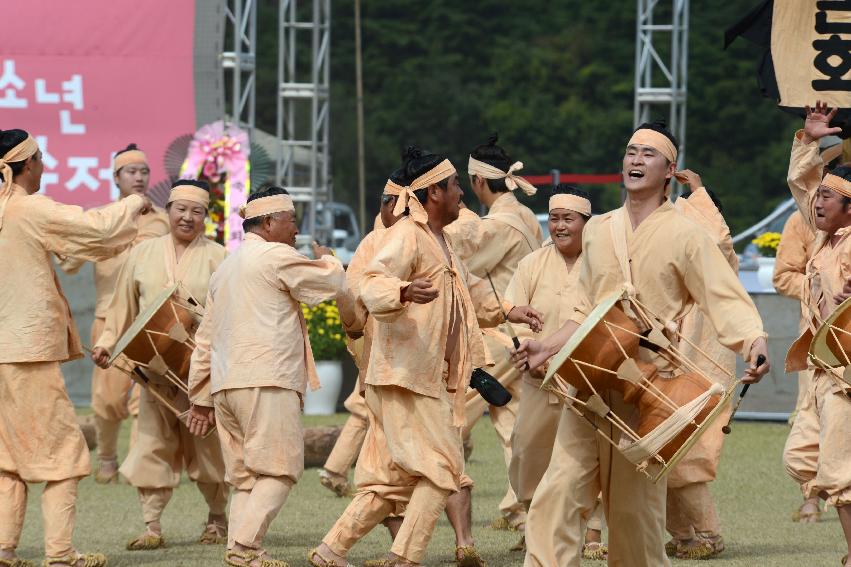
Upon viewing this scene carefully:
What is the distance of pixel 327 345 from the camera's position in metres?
14.4

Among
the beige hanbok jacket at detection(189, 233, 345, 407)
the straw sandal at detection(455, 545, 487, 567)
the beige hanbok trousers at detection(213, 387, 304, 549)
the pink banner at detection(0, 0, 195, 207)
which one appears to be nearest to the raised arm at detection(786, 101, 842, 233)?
the straw sandal at detection(455, 545, 487, 567)

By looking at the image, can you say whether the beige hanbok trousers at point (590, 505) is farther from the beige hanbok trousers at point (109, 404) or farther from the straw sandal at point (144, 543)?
the beige hanbok trousers at point (109, 404)

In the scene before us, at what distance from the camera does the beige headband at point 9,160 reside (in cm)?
746

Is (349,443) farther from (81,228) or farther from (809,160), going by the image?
(809,160)

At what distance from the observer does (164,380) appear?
8359mm

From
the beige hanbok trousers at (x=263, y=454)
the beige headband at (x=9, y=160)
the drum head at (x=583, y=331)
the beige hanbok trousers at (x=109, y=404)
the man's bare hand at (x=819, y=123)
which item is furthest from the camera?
the beige hanbok trousers at (x=109, y=404)

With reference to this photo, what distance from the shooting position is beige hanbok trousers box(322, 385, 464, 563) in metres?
6.82

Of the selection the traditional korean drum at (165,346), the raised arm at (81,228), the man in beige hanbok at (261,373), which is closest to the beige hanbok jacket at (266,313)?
the man in beige hanbok at (261,373)

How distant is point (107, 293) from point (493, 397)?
17.1ft

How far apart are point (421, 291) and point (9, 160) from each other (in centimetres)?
227

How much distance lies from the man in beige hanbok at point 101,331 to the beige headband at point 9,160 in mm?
3251

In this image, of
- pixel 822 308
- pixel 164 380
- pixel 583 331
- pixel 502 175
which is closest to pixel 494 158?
pixel 502 175

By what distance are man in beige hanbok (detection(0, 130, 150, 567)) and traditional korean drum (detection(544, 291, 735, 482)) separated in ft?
8.38

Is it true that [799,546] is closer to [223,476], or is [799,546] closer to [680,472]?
[680,472]
